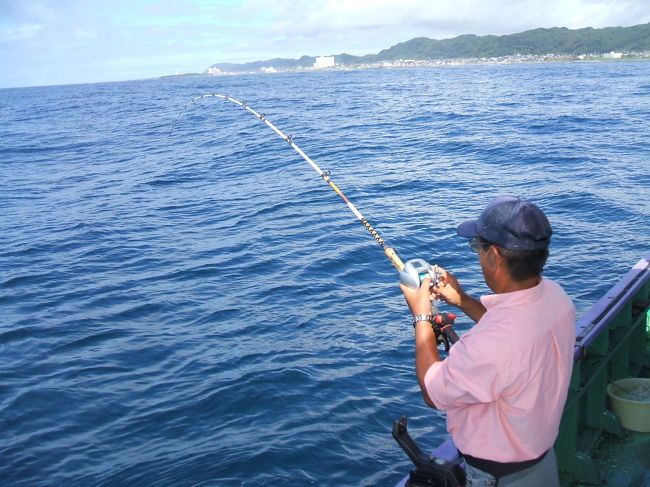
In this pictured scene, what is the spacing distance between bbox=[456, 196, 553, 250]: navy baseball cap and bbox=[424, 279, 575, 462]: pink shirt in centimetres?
17

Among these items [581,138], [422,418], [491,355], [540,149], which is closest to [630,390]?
[422,418]

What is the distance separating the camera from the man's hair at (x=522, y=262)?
2.11 meters

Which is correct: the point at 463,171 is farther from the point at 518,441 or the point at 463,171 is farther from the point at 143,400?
the point at 518,441

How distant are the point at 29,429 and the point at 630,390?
5112 mm

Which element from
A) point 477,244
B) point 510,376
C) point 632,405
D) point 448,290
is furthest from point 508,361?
A: point 632,405

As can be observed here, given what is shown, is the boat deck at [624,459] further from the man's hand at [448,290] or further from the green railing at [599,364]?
the man's hand at [448,290]

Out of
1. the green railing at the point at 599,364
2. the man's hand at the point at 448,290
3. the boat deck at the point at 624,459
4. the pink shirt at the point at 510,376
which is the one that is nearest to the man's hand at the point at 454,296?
the man's hand at the point at 448,290

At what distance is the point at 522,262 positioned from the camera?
2.11 metres

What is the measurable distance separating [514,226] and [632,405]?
2.65m

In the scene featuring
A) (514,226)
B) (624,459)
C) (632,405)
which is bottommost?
(624,459)

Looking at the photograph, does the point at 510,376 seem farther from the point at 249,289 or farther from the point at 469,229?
the point at 249,289

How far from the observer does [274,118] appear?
30766 mm

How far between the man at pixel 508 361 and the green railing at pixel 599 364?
5.16 ft

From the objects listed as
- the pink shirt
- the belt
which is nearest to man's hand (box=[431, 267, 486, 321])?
the pink shirt
